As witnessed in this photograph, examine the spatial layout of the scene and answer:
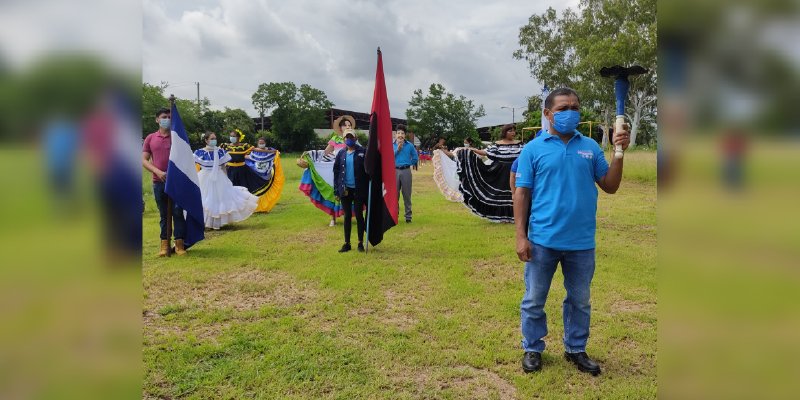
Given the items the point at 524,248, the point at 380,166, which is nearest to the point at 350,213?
the point at 380,166

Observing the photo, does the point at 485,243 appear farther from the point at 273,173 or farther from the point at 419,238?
the point at 273,173

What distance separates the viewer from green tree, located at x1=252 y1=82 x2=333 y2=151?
211 feet

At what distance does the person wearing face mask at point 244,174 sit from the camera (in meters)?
10.2

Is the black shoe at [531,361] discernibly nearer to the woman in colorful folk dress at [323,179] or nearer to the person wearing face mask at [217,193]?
the woman in colorful folk dress at [323,179]

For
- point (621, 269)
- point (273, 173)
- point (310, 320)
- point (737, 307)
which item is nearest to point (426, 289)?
point (310, 320)

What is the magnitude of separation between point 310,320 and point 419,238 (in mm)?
3746

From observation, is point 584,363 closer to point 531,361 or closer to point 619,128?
point 531,361

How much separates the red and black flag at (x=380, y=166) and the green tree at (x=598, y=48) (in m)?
19.5

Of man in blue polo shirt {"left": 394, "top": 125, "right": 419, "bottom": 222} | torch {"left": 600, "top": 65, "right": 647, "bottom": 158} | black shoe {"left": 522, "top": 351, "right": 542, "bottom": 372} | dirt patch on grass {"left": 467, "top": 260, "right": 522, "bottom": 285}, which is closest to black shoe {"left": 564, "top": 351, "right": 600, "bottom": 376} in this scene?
black shoe {"left": 522, "top": 351, "right": 542, "bottom": 372}

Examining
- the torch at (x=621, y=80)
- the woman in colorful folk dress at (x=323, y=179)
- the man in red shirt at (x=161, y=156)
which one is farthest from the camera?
the woman in colorful folk dress at (x=323, y=179)

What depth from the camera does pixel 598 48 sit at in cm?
2738

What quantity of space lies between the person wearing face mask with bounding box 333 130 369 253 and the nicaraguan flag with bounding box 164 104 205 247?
1.91 m

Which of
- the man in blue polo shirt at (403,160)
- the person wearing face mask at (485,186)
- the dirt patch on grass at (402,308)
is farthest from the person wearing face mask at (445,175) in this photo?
the dirt patch on grass at (402,308)

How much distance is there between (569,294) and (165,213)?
211 inches
